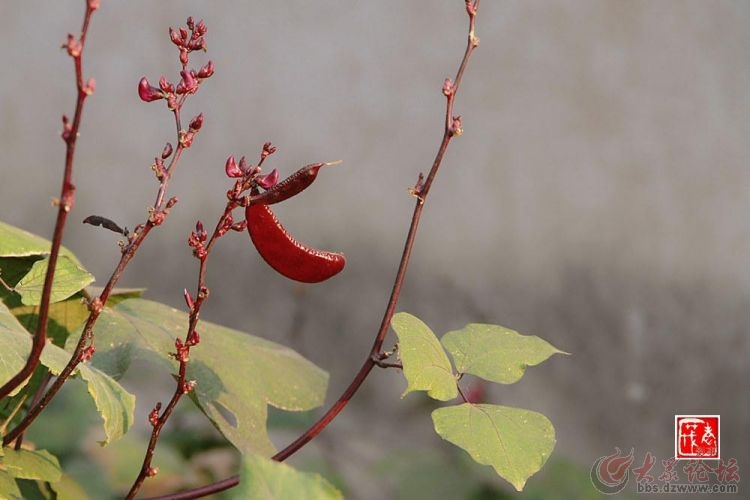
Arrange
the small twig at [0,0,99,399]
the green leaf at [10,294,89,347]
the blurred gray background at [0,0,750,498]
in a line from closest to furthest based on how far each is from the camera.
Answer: the small twig at [0,0,99,399]
the green leaf at [10,294,89,347]
the blurred gray background at [0,0,750,498]

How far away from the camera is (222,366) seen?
652 millimetres

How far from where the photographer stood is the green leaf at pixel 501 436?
19.4 inches

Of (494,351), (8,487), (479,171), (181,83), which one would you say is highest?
(479,171)

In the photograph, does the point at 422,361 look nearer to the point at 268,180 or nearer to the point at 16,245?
the point at 268,180

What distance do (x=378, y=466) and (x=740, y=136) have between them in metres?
1.12

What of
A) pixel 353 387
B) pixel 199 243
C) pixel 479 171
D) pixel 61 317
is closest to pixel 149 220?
pixel 199 243

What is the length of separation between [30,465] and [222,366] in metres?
0.14

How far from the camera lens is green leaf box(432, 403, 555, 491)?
0.49 meters

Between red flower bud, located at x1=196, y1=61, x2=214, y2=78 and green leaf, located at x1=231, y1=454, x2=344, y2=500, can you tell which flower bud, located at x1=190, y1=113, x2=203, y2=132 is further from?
green leaf, located at x1=231, y1=454, x2=344, y2=500

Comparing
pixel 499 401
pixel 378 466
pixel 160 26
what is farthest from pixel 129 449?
pixel 160 26

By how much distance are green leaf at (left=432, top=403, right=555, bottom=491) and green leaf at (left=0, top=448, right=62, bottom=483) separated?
0.23 meters

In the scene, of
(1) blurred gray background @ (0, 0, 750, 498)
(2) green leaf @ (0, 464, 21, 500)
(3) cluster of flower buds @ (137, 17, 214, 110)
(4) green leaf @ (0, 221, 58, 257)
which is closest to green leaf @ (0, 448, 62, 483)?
(2) green leaf @ (0, 464, 21, 500)

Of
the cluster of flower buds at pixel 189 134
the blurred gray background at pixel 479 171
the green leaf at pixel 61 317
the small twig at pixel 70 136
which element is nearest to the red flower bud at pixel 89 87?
the small twig at pixel 70 136

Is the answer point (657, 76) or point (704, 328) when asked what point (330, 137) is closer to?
point (657, 76)
